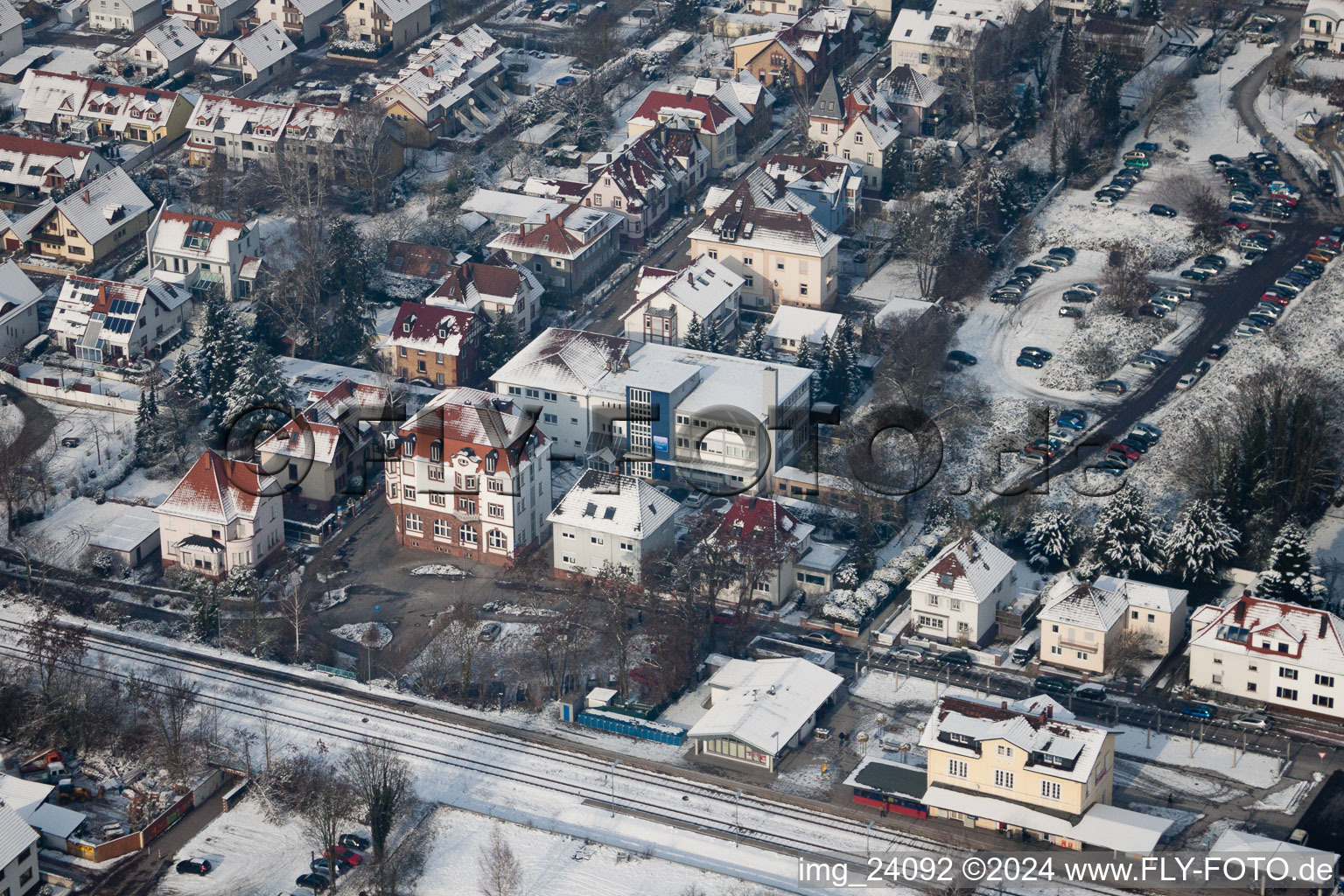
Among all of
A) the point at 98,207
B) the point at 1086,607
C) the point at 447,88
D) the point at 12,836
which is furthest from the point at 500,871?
the point at 447,88

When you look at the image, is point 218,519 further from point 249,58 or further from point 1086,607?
point 249,58

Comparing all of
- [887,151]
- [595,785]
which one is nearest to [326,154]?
[887,151]

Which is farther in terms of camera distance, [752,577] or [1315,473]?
[1315,473]

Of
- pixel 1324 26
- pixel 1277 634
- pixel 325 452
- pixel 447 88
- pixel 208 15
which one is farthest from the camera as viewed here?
pixel 208 15

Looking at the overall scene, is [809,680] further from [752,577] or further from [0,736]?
[0,736]

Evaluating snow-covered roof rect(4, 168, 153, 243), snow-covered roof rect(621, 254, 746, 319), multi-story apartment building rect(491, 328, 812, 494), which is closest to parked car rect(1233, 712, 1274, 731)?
multi-story apartment building rect(491, 328, 812, 494)
